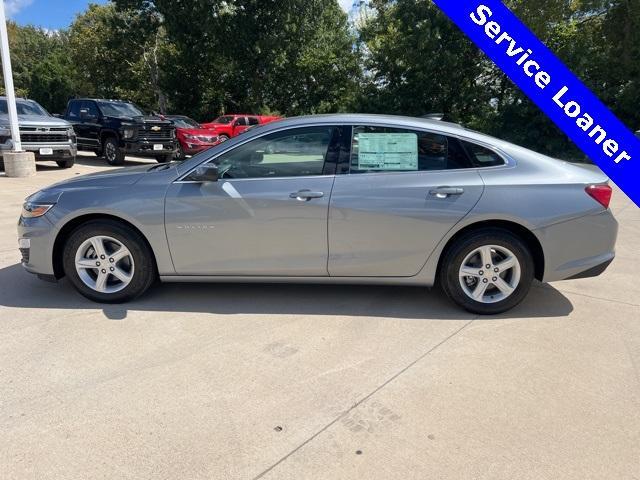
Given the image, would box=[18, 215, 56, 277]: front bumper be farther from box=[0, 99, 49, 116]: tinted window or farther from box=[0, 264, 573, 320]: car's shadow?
box=[0, 99, 49, 116]: tinted window

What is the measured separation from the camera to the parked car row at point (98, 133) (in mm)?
13094

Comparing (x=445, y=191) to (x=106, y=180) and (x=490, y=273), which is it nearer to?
(x=490, y=273)

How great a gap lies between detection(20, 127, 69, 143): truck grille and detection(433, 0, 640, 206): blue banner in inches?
468

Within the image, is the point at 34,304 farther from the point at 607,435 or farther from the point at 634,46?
the point at 634,46

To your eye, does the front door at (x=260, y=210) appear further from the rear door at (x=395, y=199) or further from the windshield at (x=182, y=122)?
the windshield at (x=182, y=122)

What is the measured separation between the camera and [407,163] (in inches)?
158

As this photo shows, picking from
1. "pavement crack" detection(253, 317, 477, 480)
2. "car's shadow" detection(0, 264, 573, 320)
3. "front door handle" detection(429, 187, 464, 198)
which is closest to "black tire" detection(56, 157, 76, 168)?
"car's shadow" detection(0, 264, 573, 320)

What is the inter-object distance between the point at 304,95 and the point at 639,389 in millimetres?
31392

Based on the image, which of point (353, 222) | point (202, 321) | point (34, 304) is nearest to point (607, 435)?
point (353, 222)

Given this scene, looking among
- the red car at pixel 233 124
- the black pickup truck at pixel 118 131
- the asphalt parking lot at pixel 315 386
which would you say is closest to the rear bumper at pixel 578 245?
the asphalt parking lot at pixel 315 386

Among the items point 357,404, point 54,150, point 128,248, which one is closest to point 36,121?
point 54,150

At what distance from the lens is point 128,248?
162 inches

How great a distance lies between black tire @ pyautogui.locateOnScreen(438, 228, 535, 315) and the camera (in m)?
3.92

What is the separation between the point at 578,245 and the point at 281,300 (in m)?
2.43
